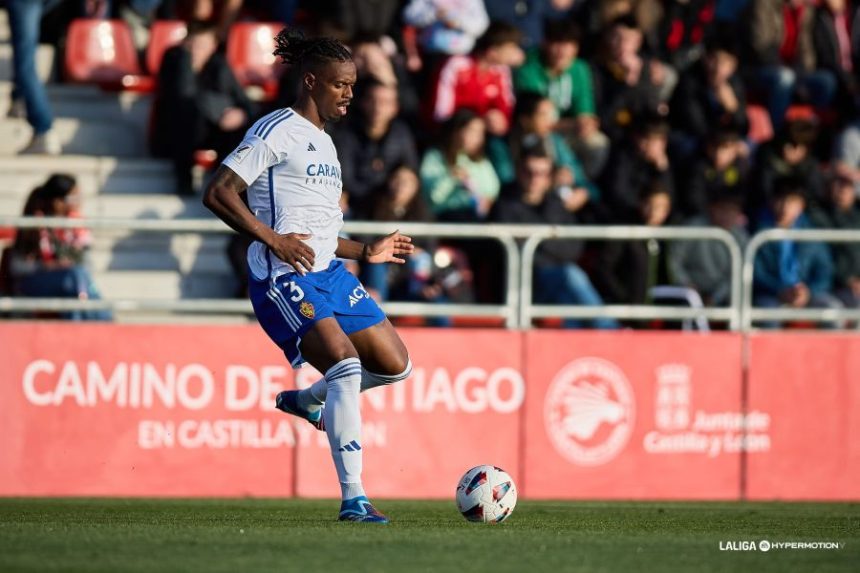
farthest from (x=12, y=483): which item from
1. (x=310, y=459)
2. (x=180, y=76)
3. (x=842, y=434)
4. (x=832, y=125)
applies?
(x=832, y=125)

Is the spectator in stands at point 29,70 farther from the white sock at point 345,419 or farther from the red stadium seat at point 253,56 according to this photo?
the white sock at point 345,419

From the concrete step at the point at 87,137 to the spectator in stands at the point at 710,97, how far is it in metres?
5.31

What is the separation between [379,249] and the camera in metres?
9.22

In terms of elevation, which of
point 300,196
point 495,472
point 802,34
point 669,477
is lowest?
point 669,477

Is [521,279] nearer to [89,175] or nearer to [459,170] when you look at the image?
[459,170]

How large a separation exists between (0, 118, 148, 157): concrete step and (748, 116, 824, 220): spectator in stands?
19.1 ft

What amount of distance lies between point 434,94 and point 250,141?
23.7ft

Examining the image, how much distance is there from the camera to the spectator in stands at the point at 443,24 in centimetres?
1662

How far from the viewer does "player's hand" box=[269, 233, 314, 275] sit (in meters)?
8.79

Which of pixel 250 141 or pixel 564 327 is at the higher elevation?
pixel 250 141

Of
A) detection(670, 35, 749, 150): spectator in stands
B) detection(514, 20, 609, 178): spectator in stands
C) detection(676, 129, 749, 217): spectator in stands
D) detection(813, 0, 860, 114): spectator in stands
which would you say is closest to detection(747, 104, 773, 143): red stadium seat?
detection(670, 35, 749, 150): spectator in stands

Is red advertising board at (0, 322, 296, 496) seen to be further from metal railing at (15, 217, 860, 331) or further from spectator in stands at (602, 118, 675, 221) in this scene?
spectator in stands at (602, 118, 675, 221)

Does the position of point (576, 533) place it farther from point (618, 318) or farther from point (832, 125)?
point (832, 125)

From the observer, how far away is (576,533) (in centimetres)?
870
